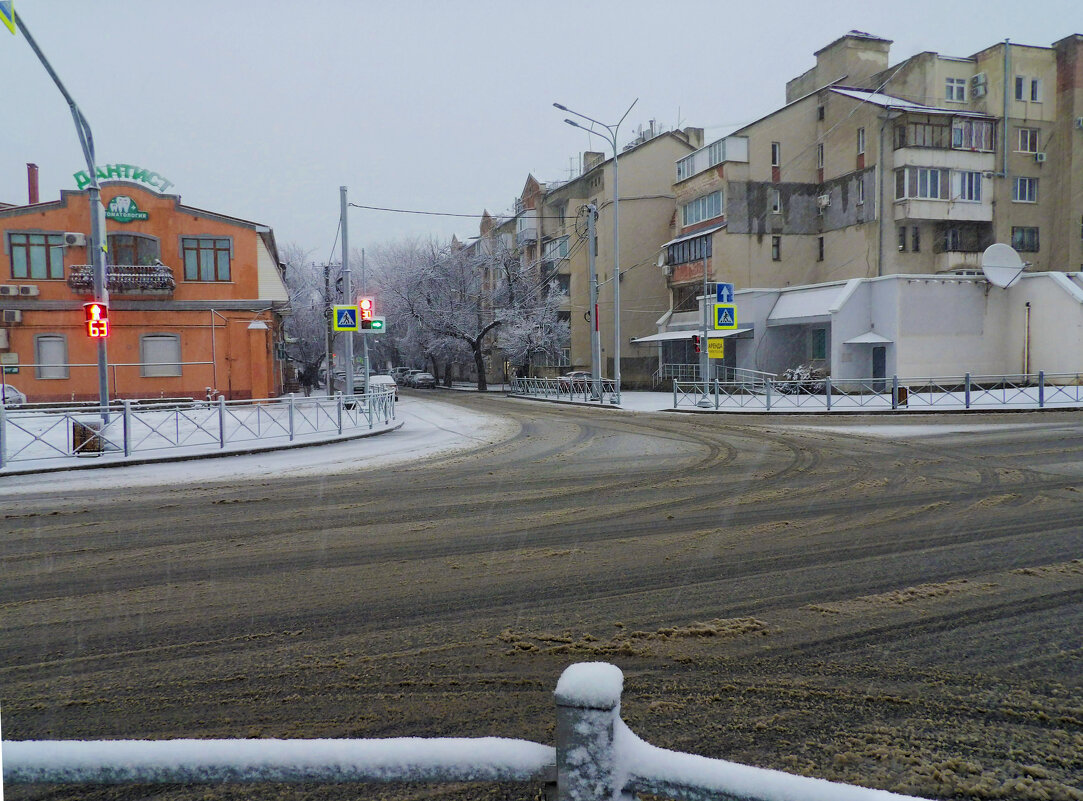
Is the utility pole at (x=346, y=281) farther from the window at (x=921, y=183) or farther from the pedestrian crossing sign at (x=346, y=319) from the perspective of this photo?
Answer: the window at (x=921, y=183)

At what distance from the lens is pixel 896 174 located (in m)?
35.2

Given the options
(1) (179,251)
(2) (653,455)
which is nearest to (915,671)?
(2) (653,455)

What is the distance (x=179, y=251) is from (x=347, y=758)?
1247 inches

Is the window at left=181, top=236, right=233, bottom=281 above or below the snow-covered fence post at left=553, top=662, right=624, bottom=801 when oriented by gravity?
above

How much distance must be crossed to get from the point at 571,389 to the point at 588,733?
116 ft

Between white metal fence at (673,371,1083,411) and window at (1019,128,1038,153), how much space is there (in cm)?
1350

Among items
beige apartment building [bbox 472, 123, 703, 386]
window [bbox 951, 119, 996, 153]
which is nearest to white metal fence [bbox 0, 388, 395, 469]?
beige apartment building [bbox 472, 123, 703, 386]

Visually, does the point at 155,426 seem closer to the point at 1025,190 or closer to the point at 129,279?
the point at 129,279

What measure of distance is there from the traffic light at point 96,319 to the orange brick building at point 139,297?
42.8ft

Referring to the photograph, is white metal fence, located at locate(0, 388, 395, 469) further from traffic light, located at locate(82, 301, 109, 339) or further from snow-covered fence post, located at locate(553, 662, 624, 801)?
snow-covered fence post, located at locate(553, 662, 624, 801)

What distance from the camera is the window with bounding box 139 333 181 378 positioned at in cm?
2847

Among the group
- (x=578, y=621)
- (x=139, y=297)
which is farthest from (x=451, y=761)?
(x=139, y=297)

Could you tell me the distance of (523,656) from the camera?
4227 millimetres

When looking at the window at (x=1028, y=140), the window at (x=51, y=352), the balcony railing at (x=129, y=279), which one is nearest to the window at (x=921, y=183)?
the window at (x=1028, y=140)
